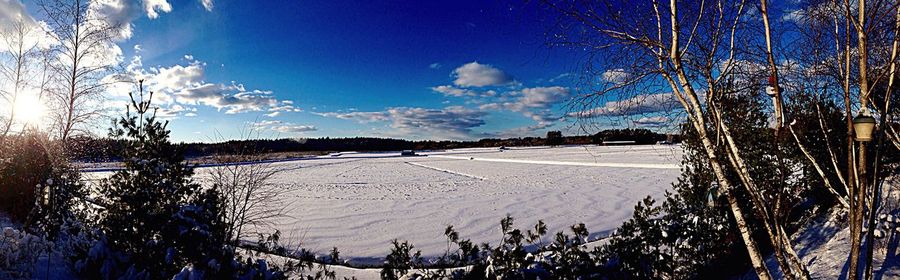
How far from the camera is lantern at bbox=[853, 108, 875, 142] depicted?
2.38 metres

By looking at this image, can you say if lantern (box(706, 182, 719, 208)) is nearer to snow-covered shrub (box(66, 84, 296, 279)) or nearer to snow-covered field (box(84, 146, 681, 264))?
snow-covered field (box(84, 146, 681, 264))

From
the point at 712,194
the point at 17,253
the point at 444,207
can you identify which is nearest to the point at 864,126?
the point at 712,194

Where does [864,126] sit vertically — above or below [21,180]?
above

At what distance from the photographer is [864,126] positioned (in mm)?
2410

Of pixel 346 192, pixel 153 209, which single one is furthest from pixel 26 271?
pixel 346 192

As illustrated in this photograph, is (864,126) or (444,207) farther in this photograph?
(444,207)

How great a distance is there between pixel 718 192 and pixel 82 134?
12.3 metres

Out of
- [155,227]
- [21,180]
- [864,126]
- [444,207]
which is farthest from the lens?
[444,207]

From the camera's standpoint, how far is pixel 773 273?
4.32 metres

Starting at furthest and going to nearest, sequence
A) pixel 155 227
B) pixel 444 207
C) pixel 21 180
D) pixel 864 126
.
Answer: pixel 444 207, pixel 21 180, pixel 155 227, pixel 864 126

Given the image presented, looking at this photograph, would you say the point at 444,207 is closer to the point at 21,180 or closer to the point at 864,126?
the point at 21,180

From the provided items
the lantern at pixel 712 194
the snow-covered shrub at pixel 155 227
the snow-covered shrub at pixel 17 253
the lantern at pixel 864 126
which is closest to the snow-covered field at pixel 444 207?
the lantern at pixel 712 194

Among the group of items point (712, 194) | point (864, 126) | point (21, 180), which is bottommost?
point (712, 194)

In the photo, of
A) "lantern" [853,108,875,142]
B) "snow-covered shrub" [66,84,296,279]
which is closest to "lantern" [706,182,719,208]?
"lantern" [853,108,875,142]
